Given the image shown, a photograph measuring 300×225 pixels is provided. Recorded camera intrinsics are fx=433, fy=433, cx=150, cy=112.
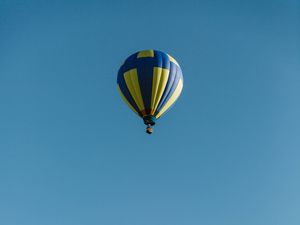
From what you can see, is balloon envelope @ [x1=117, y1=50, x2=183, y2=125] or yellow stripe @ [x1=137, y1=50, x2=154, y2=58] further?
yellow stripe @ [x1=137, y1=50, x2=154, y2=58]

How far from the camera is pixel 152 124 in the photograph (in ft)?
82.4

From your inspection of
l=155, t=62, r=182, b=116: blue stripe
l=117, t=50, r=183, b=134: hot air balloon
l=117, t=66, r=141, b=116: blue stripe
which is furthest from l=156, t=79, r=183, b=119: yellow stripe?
l=117, t=66, r=141, b=116: blue stripe

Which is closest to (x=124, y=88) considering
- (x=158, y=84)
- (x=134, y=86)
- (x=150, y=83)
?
(x=134, y=86)

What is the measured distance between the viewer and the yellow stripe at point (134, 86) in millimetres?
25547

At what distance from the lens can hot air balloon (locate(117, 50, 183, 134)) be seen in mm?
25391

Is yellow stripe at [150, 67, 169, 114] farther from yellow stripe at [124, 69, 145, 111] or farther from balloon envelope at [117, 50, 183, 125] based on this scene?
yellow stripe at [124, 69, 145, 111]

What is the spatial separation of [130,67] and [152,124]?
430 cm

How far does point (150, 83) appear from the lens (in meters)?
25.9

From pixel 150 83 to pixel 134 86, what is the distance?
103 cm

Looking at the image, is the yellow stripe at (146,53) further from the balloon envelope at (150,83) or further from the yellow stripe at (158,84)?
the yellow stripe at (158,84)

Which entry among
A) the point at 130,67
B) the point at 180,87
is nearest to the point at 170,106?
the point at 180,87

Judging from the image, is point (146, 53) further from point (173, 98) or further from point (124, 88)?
point (173, 98)

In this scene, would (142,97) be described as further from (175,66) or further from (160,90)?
(175,66)

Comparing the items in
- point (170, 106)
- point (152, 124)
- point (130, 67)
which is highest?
point (130, 67)
